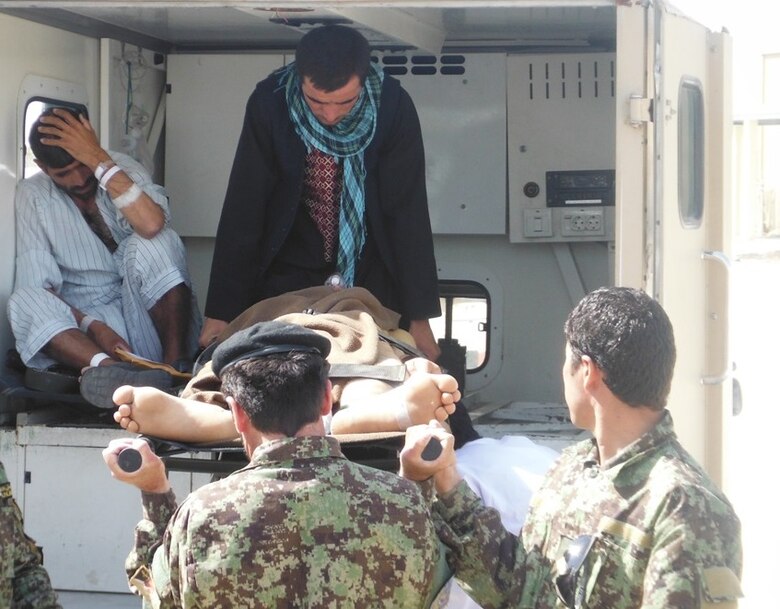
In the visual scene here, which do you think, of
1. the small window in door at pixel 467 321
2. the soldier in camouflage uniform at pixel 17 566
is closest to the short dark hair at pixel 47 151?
the small window in door at pixel 467 321

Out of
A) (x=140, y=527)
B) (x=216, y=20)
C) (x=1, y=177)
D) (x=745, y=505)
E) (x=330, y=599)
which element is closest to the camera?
(x=330, y=599)

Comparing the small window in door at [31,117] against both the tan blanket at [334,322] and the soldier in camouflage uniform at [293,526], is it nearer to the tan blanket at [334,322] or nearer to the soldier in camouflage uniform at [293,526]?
the tan blanket at [334,322]

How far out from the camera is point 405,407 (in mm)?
3307

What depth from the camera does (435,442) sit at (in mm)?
2611

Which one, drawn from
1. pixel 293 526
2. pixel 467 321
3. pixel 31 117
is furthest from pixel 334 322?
pixel 467 321

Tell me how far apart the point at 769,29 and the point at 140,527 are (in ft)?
64.6

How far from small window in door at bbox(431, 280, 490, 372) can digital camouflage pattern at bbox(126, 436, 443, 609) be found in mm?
3339

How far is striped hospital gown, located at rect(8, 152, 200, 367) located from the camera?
4.91 m

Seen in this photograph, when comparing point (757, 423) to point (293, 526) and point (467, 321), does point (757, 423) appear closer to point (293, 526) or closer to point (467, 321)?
point (467, 321)

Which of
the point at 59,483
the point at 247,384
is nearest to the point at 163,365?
the point at 59,483

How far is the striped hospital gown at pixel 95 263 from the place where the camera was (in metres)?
4.91

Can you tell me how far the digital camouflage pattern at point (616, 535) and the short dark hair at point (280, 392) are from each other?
0.34 meters

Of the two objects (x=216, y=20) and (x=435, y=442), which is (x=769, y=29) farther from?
(x=435, y=442)

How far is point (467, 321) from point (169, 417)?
109 inches
